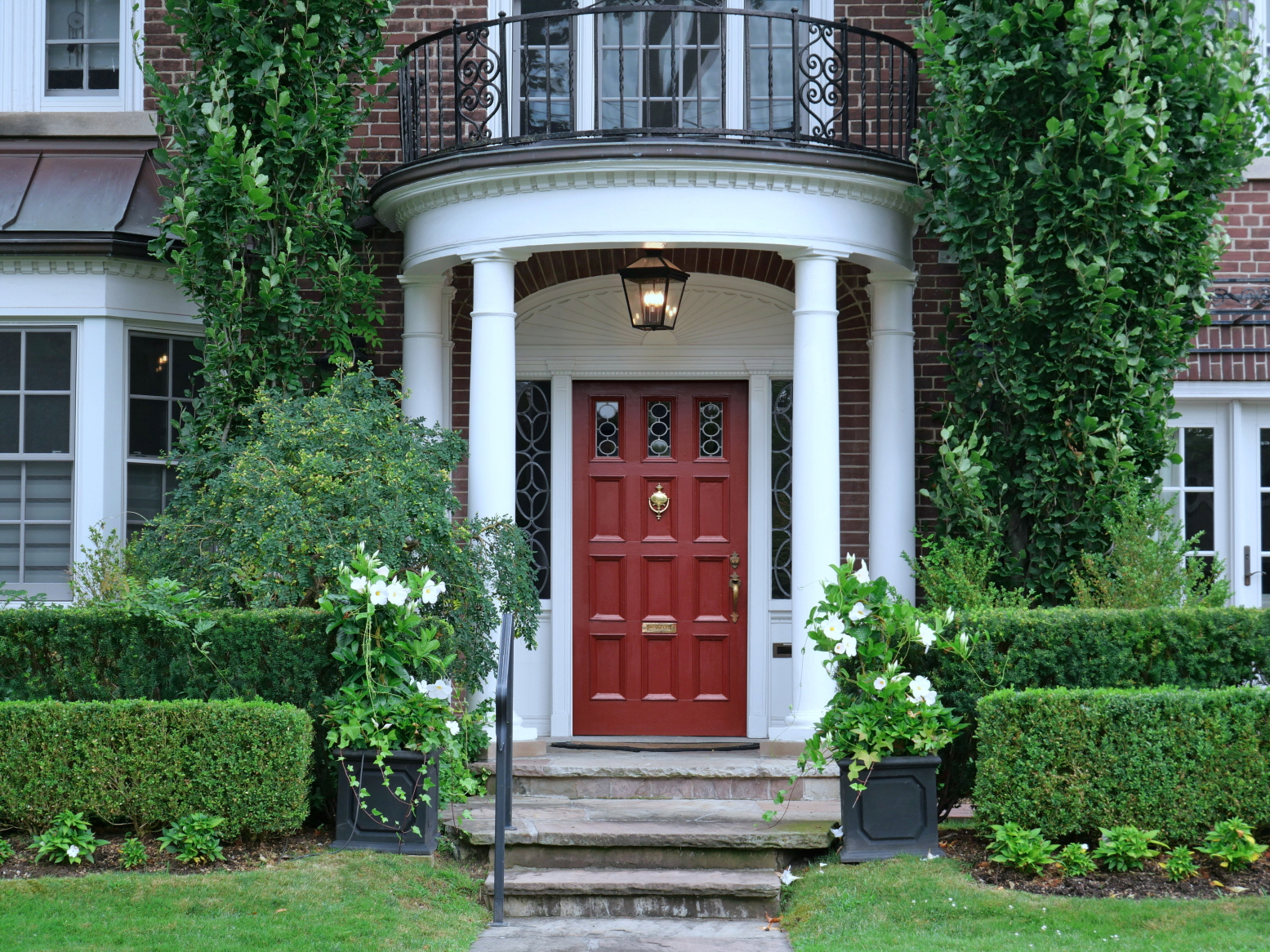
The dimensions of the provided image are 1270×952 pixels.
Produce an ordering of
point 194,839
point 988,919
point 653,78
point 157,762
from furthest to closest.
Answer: point 653,78
point 157,762
point 194,839
point 988,919

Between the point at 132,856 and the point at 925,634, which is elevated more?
the point at 925,634

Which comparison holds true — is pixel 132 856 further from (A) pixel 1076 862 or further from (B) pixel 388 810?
(A) pixel 1076 862

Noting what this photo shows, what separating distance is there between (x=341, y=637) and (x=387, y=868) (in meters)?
1.11

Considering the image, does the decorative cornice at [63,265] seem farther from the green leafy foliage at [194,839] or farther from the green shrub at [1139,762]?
the green shrub at [1139,762]

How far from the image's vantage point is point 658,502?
28.8ft

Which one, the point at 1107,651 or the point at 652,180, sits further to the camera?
the point at 652,180

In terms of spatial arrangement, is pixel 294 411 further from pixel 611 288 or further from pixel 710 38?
pixel 710 38

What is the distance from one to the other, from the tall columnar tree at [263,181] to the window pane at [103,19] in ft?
4.46

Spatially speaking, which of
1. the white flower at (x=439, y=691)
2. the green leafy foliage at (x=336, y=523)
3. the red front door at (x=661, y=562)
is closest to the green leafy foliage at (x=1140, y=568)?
the red front door at (x=661, y=562)

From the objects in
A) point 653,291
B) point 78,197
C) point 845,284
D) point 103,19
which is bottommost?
point 653,291

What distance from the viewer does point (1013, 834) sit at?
5746 mm

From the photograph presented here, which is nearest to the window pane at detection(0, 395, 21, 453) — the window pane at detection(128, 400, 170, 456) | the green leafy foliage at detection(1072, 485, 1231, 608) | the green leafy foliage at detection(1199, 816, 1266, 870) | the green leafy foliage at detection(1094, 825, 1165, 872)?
the window pane at detection(128, 400, 170, 456)

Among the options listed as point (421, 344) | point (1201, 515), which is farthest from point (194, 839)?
point (1201, 515)

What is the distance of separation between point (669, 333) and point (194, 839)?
444 cm
